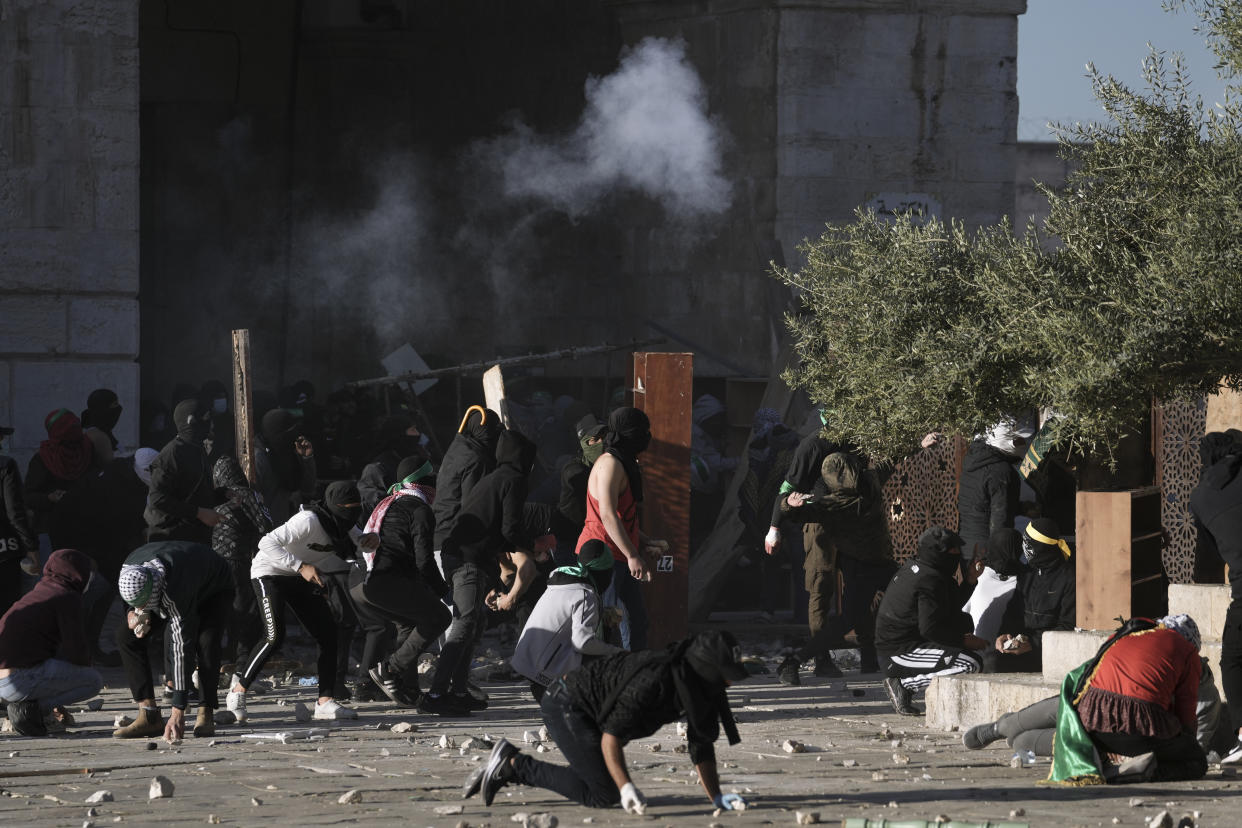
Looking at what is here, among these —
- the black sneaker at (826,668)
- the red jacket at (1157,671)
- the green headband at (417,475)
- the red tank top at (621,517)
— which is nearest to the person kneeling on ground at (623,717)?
the red jacket at (1157,671)

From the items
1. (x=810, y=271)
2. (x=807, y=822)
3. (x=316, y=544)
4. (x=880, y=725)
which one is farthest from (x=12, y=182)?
(x=807, y=822)

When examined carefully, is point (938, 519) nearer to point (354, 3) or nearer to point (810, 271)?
point (810, 271)

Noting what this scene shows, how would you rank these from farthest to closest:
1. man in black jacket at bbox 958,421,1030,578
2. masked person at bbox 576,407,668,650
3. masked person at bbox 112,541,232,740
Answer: man in black jacket at bbox 958,421,1030,578 → masked person at bbox 576,407,668,650 → masked person at bbox 112,541,232,740


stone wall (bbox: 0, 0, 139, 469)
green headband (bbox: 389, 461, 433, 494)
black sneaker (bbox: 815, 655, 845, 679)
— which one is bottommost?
black sneaker (bbox: 815, 655, 845, 679)

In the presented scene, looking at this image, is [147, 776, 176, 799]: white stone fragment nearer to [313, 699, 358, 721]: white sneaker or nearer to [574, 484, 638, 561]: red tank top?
[313, 699, 358, 721]: white sneaker

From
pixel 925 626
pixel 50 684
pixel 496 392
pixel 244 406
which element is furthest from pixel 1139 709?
pixel 496 392

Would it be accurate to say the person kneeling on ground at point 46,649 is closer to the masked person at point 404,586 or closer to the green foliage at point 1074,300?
the masked person at point 404,586

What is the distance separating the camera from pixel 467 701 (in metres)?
9.24

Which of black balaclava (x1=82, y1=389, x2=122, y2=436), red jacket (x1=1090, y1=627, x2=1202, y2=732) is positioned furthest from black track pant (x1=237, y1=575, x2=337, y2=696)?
red jacket (x1=1090, y1=627, x2=1202, y2=732)

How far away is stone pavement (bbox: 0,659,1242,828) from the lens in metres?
6.25

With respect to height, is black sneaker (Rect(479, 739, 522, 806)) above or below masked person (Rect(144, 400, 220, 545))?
below

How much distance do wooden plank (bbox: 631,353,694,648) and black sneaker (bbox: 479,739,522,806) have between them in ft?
17.8

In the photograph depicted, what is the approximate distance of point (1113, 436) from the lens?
8.54 meters

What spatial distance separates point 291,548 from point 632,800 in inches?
136
